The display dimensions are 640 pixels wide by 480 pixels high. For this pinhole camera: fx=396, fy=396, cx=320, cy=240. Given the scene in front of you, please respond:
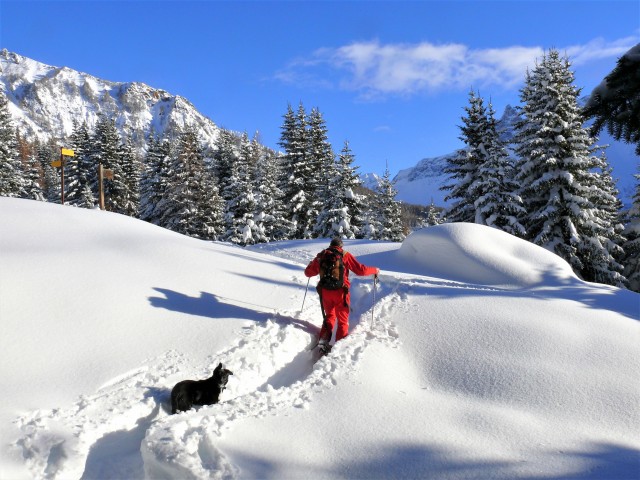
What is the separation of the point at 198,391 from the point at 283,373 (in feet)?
4.65


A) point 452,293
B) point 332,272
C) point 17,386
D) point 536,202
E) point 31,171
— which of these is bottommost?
point 17,386

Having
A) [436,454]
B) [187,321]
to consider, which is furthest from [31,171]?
[436,454]

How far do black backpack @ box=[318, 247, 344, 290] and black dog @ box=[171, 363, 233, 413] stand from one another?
2342mm

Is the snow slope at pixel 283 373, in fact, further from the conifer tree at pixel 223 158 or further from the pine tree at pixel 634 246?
the conifer tree at pixel 223 158

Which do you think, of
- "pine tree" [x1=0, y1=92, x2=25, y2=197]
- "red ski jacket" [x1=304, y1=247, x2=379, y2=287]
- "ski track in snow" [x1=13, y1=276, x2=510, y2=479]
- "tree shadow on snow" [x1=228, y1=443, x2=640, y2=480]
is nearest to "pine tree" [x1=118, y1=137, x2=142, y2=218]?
"pine tree" [x1=0, y1=92, x2=25, y2=197]

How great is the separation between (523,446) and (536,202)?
62.8ft

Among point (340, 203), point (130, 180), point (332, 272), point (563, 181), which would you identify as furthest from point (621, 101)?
point (130, 180)

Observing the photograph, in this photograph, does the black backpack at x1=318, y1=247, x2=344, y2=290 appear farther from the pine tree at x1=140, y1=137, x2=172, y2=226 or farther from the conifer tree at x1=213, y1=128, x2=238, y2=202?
the conifer tree at x1=213, y1=128, x2=238, y2=202

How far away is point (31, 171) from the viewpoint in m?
44.8

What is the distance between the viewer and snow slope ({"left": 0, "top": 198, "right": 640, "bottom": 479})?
12.0 feet

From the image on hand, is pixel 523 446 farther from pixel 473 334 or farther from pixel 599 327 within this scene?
pixel 599 327

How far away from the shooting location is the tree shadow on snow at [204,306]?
6098mm

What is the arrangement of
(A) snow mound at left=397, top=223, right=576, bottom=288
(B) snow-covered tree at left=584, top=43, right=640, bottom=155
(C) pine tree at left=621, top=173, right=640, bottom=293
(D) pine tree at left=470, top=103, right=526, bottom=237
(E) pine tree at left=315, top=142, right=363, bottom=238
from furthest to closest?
(E) pine tree at left=315, top=142, right=363, bottom=238, (D) pine tree at left=470, top=103, right=526, bottom=237, (C) pine tree at left=621, top=173, right=640, bottom=293, (A) snow mound at left=397, top=223, right=576, bottom=288, (B) snow-covered tree at left=584, top=43, right=640, bottom=155

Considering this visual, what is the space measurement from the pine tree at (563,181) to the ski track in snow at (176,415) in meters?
16.0
